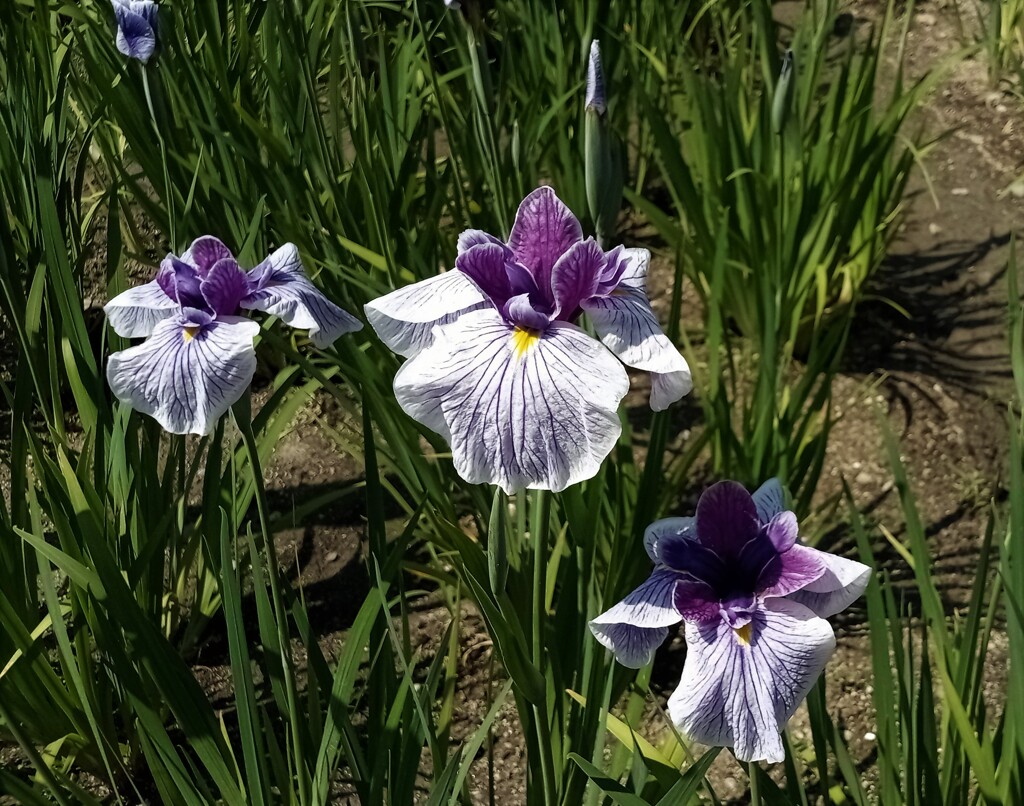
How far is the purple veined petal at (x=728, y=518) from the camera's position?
82cm

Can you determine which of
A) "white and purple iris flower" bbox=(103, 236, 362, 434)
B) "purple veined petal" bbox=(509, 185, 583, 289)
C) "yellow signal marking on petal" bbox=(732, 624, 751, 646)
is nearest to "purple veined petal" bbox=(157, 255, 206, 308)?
"white and purple iris flower" bbox=(103, 236, 362, 434)

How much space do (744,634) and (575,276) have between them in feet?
1.09

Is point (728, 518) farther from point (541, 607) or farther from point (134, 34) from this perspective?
point (134, 34)

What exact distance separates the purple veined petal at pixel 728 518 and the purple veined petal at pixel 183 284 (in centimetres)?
51

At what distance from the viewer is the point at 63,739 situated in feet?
4.28

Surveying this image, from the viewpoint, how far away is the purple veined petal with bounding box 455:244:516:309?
861mm

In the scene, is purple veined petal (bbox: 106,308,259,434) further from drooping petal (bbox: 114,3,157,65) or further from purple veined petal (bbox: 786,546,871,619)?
drooping petal (bbox: 114,3,157,65)

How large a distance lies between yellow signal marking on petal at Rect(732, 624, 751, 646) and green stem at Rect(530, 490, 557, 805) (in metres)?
0.22

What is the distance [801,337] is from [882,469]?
0.38 m

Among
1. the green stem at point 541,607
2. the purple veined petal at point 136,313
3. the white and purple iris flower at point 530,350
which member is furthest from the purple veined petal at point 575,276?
the purple veined petal at point 136,313

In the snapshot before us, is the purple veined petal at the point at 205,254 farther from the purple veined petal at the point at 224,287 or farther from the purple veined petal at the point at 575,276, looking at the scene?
the purple veined petal at the point at 575,276

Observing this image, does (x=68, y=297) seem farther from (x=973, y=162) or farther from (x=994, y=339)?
(x=973, y=162)

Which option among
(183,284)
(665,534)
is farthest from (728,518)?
(183,284)

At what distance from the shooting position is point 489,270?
87 centimetres
